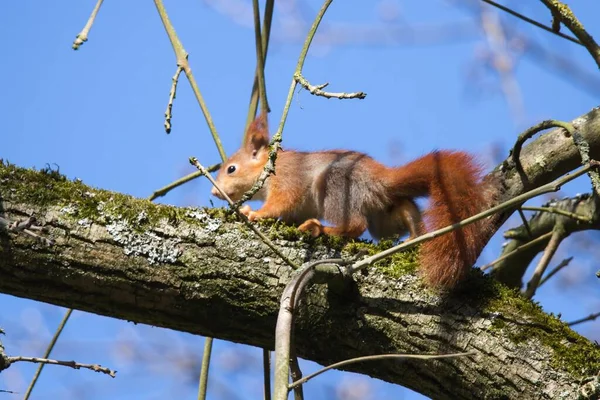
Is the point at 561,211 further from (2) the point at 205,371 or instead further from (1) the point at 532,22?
(2) the point at 205,371

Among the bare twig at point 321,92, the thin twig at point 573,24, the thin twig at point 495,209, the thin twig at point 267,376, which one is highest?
the thin twig at point 573,24

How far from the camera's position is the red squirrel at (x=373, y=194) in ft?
9.80

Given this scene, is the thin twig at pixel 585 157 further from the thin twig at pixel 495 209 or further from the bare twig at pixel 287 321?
the bare twig at pixel 287 321

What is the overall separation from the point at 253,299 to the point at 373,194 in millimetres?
1301

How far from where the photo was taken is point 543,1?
2.94 m

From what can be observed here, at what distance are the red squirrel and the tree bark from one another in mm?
155

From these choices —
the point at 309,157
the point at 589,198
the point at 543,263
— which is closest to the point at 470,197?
the point at 543,263

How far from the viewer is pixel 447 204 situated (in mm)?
3223

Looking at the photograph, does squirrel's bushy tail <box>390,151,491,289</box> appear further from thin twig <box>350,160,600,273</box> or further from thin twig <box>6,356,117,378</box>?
thin twig <box>6,356,117,378</box>

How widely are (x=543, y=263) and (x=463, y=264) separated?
1.13 m

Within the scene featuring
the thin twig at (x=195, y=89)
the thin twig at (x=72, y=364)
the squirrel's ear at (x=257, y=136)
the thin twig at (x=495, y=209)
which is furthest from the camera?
the squirrel's ear at (x=257, y=136)

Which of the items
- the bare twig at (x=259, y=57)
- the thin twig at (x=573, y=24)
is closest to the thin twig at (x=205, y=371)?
the bare twig at (x=259, y=57)

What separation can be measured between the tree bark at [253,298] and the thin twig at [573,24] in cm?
95

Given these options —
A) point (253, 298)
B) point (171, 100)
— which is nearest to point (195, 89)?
point (171, 100)
